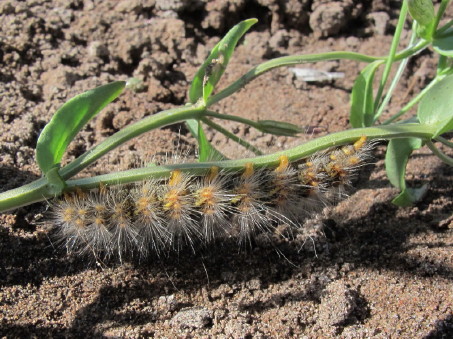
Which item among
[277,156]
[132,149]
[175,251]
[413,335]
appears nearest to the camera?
[413,335]

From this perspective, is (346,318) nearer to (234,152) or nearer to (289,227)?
(289,227)

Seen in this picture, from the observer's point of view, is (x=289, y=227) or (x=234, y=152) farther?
(x=234, y=152)

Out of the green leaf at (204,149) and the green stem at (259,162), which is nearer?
the green stem at (259,162)

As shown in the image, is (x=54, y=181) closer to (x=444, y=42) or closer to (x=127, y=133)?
(x=127, y=133)

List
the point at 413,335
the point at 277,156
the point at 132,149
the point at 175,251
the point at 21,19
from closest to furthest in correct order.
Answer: the point at 413,335, the point at 277,156, the point at 175,251, the point at 132,149, the point at 21,19

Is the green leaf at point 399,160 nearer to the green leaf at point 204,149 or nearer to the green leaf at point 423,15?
the green leaf at point 423,15

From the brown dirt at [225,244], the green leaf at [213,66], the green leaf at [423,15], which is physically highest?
the green leaf at [423,15]

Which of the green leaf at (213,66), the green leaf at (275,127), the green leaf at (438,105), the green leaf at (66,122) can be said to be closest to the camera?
the green leaf at (66,122)

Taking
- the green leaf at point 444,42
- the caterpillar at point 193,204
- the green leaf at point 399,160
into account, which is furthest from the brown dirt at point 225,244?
the green leaf at point 444,42

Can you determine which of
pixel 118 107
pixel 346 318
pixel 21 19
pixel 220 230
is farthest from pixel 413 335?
pixel 21 19
